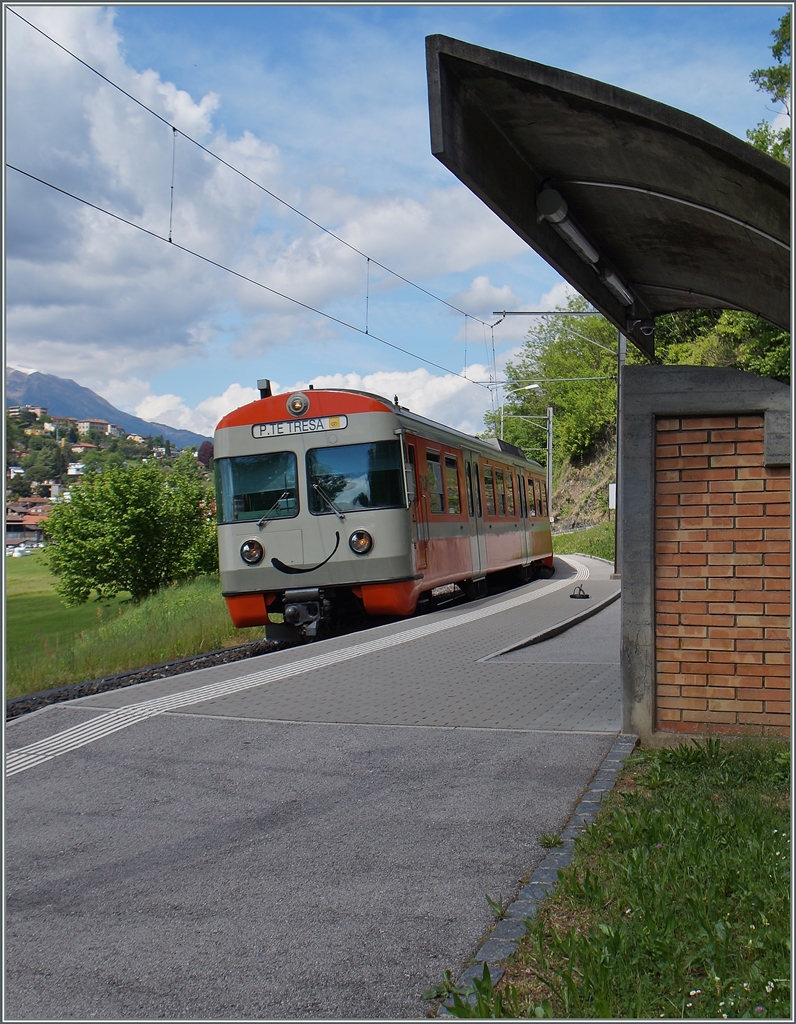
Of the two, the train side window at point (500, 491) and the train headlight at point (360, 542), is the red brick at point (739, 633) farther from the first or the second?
the train side window at point (500, 491)

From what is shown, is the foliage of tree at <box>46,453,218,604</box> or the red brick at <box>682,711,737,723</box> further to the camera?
the foliage of tree at <box>46,453,218,604</box>

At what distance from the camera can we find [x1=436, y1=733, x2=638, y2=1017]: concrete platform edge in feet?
10.4

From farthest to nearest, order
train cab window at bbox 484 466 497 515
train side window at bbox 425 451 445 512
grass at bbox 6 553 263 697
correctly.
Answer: train cab window at bbox 484 466 497 515
train side window at bbox 425 451 445 512
grass at bbox 6 553 263 697

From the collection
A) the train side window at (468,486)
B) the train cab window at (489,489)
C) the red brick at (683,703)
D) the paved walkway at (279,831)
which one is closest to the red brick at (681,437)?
the red brick at (683,703)

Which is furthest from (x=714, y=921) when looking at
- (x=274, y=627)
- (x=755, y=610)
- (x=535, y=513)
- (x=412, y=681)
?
(x=535, y=513)

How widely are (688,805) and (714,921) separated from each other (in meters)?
1.16

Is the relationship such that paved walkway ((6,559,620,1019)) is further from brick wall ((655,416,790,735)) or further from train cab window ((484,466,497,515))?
train cab window ((484,466,497,515))

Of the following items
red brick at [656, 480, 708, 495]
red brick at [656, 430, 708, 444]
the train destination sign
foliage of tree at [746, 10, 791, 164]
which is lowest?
red brick at [656, 480, 708, 495]

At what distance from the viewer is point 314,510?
543 inches

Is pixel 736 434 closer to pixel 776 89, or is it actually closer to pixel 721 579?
pixel 721 579

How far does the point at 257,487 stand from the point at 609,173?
29.7ft

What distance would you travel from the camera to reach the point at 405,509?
13.5 meters

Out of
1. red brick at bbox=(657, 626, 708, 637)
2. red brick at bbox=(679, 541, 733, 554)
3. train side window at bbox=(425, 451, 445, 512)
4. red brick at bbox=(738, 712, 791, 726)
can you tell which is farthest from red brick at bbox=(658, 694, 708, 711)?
train side window at bbox=(425, 451, 445, 512)

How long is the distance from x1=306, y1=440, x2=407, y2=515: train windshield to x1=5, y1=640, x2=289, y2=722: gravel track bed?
7.47 ft
